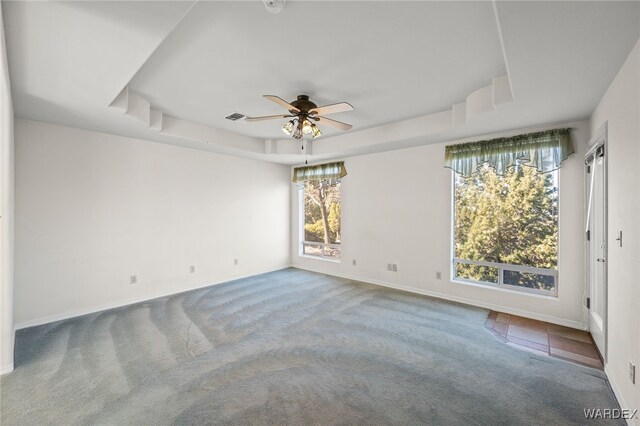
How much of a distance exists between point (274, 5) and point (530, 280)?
14.3 ft

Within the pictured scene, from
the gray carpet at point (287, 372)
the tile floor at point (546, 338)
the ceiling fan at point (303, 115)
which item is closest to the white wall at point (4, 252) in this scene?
the gray carpet at point (287, 372)

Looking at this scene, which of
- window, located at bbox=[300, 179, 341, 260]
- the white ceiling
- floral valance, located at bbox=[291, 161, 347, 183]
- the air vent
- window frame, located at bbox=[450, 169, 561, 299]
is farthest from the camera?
window, located at bbox=[300, 179, 341, 260]

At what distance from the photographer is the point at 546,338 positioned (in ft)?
10.0

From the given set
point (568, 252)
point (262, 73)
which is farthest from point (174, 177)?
point (568, 252)

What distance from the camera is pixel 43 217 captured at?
3.49 metres

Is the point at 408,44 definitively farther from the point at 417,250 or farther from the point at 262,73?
the point at 417,250

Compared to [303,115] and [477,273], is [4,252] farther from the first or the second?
[477,273]

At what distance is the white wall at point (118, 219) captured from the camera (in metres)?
3.43

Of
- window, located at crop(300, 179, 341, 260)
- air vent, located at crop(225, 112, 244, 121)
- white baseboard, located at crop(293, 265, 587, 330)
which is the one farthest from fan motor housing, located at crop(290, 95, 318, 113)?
white baseboard, located at crop(293, 265, 587, 330)

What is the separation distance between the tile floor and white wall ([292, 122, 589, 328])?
23 cm

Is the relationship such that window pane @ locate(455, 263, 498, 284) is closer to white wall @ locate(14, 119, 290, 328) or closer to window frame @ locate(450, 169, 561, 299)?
window frame @ locate(450, 169, 561, 299)

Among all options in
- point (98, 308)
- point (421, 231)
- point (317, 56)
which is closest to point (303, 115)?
point (317, 56)

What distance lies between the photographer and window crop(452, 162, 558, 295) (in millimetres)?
3645

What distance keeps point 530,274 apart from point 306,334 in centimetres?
313
